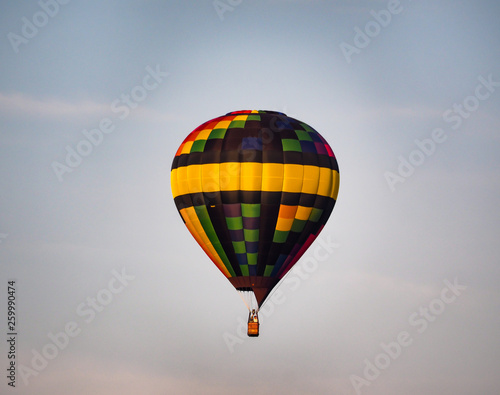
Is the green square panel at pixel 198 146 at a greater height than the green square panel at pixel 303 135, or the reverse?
the green square panel at pixel 198 146

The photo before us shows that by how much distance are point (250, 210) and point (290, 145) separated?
2734 millimetres

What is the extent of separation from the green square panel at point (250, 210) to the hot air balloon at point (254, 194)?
0.11ft

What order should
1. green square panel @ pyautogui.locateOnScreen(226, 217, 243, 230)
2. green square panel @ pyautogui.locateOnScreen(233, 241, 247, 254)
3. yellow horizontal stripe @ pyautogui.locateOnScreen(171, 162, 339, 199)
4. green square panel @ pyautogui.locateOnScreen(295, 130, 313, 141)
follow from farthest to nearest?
green square panel @ pyautogui.locateOnScreen(295, 130, 313, 141) → green square panel @ pyautogui.locateOnScreen(233, 241, 247, 254) → green square panel @ pyautogui.locateOnScreen(226, 217, 243, 230) → yellow horizontal stripe @ pyautogui.locateOnScreen(171, 162, 339, 199)

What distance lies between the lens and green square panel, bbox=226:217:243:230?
169 ft

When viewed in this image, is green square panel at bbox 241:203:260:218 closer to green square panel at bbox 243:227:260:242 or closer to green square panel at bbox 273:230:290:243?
green square panel at bbox 243:227:260:242

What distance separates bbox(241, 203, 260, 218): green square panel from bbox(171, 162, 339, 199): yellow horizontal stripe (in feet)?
1.85

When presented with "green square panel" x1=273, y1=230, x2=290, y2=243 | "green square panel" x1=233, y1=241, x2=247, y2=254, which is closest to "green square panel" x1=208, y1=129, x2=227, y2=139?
"green square panel" x1=233, y1=241, x2=247, y2=254

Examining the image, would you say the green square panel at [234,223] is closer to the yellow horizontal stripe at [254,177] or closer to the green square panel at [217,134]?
the yellow horizontal stripe at [254,177]

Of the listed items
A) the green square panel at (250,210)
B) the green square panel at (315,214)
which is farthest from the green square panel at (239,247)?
the green square panel at (315,214)

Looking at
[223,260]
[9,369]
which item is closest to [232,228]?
[223,260]

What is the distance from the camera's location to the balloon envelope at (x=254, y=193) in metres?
51.2

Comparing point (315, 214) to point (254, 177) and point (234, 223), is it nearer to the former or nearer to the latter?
point (254, 177)

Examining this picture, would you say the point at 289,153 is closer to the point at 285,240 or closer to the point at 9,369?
the point at 285,240

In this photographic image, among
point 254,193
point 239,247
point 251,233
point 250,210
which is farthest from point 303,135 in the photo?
point 239,247
